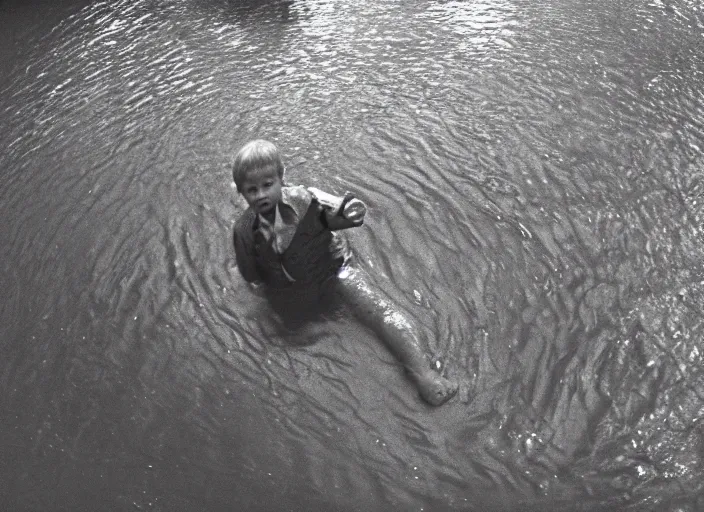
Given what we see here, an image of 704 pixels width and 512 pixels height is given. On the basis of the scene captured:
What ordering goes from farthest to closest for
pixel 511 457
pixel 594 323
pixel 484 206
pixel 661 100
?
1. pixel 661 100
2. pixel 484 206
3. pixel 594 323
4. pixel 511 457

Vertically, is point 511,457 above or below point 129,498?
below

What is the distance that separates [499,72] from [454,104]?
53 cm

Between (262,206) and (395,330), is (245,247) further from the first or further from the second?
(395,330)

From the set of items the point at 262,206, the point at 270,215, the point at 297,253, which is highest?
the point at 262,206

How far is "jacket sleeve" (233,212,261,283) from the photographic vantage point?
369 centimetres

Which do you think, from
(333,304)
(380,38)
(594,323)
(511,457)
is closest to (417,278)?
(333,304)

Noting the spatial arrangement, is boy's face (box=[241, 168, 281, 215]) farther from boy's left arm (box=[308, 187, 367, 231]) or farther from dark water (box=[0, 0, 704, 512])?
dark water (box=[0, 0, 704, 512])

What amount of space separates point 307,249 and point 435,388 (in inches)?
34.7

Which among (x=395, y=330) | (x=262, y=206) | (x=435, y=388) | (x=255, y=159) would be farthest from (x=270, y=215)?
(x=435, y=388)

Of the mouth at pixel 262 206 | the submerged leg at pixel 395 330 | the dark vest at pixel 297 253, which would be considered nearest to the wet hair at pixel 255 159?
the mouth at pixel 262 206

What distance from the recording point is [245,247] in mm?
3734

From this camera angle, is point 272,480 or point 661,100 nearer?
point 272,480

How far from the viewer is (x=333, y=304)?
3844 millimetres

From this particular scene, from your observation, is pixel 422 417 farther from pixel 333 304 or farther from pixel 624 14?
pixel 624 14
